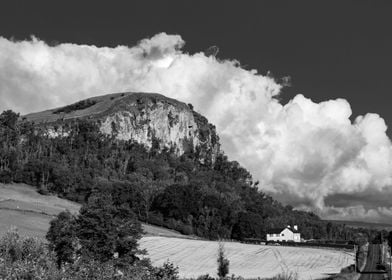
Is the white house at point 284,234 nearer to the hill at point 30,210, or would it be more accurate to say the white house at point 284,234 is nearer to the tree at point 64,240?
the hill at point 30,210

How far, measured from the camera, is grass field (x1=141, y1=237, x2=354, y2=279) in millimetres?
78625

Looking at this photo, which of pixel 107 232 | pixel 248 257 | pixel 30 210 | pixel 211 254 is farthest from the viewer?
pixel 30 210

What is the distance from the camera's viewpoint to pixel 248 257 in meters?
95.4

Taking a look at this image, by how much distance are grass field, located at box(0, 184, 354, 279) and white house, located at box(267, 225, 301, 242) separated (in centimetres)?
6652

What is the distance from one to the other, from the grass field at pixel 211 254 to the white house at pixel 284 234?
66.5 m

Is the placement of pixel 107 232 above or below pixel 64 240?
above

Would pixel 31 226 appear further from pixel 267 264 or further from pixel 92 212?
pixel 92 212

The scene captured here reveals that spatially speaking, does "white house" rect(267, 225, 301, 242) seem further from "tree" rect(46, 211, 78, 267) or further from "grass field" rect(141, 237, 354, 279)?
"tree" rect(46, 211, 78, 267)

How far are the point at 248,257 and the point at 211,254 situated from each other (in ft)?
22.4

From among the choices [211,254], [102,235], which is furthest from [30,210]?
[102,235]

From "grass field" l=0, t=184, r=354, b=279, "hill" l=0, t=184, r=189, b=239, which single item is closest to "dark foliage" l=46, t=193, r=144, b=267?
"grass field" l=0, t=184, r=354, b=279

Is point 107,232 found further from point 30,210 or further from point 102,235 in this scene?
point 30,210

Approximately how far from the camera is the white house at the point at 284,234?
17550 cm

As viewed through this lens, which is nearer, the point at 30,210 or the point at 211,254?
the point at 211,254
